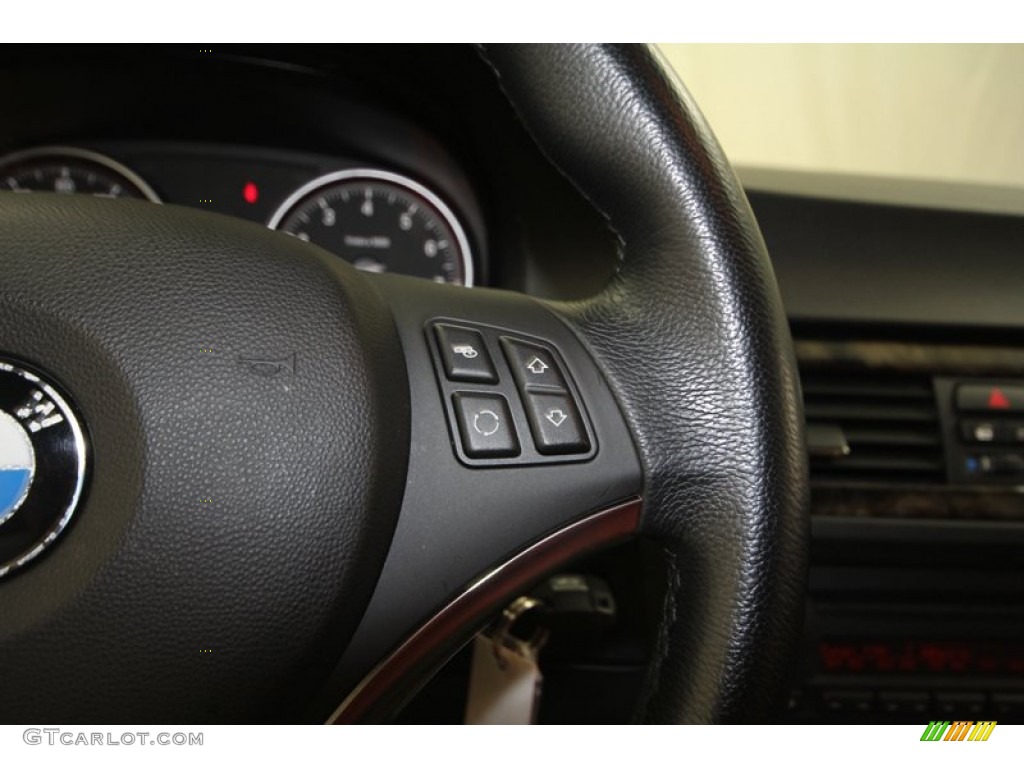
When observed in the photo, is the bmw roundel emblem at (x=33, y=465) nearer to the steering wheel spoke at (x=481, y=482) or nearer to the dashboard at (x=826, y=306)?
the steering wheel spoke at (x=481, y=482)

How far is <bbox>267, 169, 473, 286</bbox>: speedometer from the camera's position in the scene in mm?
938

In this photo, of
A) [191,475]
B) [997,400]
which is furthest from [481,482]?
[997,400]

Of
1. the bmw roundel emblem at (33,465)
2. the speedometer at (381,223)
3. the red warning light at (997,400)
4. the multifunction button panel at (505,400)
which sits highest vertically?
the speedometer at (381,223)

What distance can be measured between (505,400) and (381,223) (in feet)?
1.66

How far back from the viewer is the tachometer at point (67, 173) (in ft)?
2.95

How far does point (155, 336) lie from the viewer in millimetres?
458

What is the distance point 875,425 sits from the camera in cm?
85

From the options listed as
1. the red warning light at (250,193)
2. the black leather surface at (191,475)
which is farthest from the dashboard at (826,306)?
the black leather surface at (191,475)

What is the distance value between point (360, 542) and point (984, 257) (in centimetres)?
73

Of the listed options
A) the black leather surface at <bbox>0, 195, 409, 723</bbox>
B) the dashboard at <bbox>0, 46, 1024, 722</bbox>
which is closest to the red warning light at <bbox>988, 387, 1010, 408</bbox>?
the dashboard at <bbox>0, 46, 1024, 722</bbox>

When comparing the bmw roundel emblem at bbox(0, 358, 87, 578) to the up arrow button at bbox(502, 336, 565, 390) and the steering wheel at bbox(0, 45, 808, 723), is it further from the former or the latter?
the up arrow button at bbox(502, 336, 565, 390)

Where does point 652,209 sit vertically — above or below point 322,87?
below
